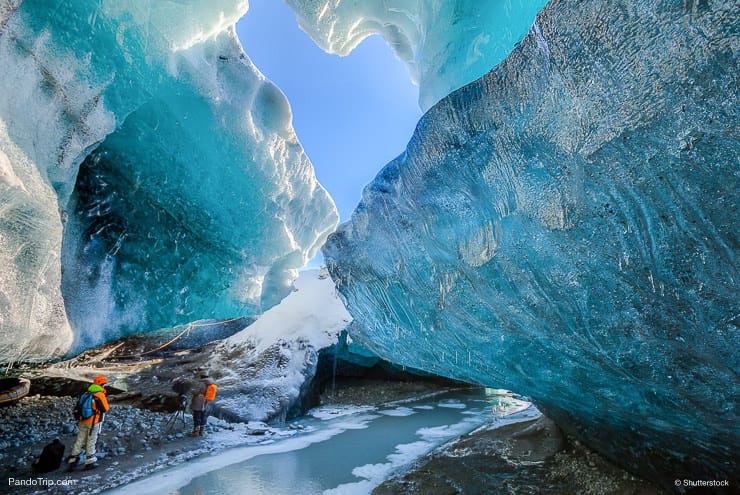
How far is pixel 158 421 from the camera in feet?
29.7

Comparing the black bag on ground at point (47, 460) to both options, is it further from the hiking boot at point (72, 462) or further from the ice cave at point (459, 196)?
the ice cave at point (459, 196)

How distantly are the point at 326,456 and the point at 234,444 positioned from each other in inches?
99.9

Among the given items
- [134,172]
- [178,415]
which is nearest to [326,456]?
[178,415]

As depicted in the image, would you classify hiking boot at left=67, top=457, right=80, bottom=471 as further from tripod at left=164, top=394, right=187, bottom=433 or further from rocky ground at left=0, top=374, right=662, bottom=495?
tripod at left=164, top=394, right=187, bottom=433

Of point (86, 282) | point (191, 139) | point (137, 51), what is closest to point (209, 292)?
point (86, 282)

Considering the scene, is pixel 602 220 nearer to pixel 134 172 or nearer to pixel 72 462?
pixel 134 172

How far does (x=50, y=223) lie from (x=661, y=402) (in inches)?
267

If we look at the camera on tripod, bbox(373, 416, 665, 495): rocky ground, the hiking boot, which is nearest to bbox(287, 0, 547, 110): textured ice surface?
bbox(373, 416, 665, 495): rocky ground

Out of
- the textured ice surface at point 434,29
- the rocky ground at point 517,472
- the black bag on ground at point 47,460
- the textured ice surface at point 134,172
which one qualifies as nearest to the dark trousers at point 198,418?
the textured ice surface at point 134,172

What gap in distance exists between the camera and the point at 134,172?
20.6 ft

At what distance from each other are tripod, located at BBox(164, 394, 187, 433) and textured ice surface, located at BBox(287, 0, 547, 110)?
9.54 metres

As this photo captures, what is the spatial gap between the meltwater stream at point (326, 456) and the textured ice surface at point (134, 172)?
2884 millimetres

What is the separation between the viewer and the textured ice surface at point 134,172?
13.0 ft

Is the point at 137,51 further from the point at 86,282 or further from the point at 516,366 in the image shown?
the point at 516,366
